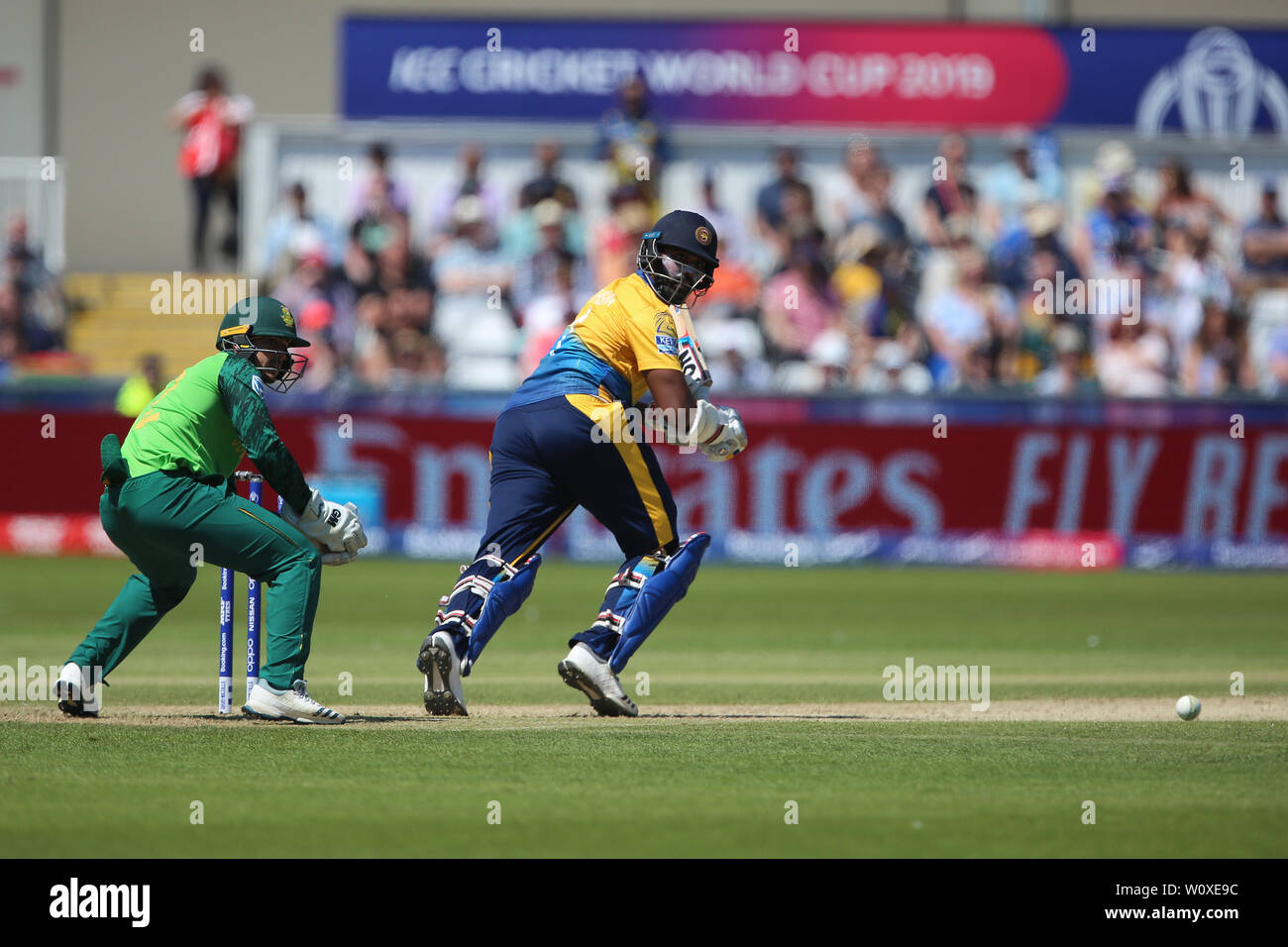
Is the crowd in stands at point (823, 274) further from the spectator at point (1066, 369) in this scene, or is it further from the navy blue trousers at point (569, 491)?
the navy blue trousers at point (569, 491)

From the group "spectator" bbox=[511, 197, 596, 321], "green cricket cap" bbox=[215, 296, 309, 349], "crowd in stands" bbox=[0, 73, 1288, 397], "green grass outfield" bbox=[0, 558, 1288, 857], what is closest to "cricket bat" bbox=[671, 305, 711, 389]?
"green grass outfield" bbox=[0, 558, 1288, 857]

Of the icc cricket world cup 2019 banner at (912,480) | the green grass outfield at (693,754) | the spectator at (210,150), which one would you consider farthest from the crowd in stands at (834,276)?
the green grass outfield at (693,754)

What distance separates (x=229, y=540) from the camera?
329 inches

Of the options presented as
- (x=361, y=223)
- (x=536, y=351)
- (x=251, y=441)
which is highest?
(x=361, y=223)

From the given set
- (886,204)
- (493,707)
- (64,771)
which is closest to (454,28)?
(886,204)

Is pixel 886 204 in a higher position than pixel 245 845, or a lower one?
higher

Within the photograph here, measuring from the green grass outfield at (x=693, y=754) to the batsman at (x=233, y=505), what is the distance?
0.37 meters

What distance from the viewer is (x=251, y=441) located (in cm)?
830

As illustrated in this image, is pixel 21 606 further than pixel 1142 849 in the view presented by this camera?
Yes

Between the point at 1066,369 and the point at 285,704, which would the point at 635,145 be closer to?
the point at 1066,369

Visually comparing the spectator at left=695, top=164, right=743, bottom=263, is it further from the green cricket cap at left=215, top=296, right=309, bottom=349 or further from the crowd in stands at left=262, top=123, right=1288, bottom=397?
the green cricket cap at left=215, top=296, right=309, bottom=349
